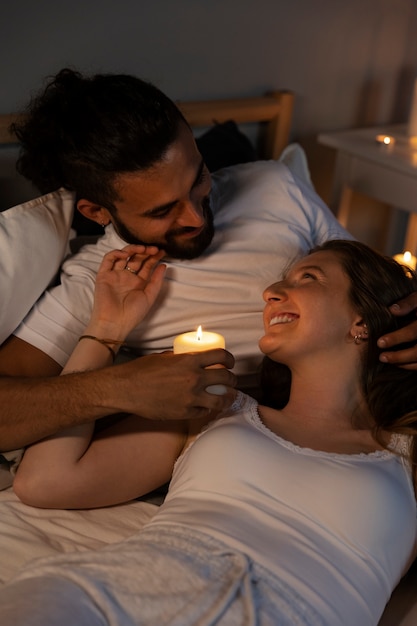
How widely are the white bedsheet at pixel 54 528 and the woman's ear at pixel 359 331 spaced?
525mm

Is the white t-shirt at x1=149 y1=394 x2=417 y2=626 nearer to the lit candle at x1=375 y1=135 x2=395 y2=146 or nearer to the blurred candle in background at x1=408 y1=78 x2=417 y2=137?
the lit candle at x1=375 y1=135 x2=395 y2=146

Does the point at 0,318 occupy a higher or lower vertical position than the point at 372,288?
lower

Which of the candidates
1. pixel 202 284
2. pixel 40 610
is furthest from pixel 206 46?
pixel 40 610

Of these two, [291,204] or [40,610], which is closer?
[40,610]

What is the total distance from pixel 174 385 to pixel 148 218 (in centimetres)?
46

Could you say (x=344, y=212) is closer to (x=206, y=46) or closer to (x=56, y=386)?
(x=206, y=46)

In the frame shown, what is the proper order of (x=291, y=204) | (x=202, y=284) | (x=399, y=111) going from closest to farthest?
(x=202, y=284), (x=291, y=204), (x=399, y=111)

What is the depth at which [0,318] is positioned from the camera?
1.66m

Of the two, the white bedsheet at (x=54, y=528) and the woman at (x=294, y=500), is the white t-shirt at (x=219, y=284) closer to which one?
the woman at (x=294, y=500)

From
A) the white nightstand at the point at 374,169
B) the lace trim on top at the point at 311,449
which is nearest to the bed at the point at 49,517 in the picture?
the lace trim on top at the point at 311,449

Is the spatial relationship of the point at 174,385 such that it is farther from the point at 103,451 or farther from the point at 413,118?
the point at 413,118

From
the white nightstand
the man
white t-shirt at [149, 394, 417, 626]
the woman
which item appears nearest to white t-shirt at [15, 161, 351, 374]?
the man

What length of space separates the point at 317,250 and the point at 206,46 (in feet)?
3.39

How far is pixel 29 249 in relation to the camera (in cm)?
174
